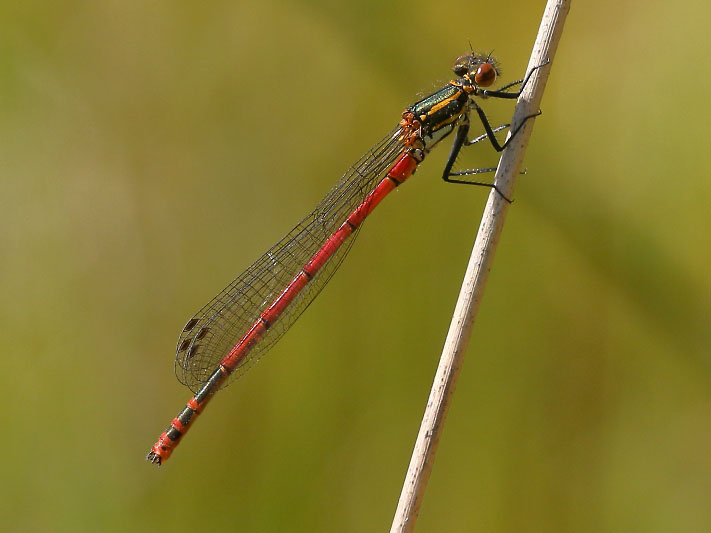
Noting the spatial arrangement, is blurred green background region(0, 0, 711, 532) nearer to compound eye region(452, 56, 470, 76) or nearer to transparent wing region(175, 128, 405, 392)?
transparent wing region(175, 128, 405, 392)

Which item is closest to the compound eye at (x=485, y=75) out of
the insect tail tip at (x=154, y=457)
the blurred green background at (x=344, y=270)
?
the blurred green background at (x=344, y=270)

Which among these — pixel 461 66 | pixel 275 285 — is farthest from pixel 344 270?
pixel 461 66

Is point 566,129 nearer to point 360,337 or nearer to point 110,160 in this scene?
point 360,337

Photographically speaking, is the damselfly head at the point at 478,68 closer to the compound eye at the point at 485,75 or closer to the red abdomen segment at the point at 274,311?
the compound eye at the point at 485,75

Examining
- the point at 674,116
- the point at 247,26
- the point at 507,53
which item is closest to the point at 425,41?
the point at 507,53

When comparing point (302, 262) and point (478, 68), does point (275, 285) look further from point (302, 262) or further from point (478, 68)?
point (478, 68)

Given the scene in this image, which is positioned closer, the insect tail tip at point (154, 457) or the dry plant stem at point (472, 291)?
the dry plant stem at point (472, 291)

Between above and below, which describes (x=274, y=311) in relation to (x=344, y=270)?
below
